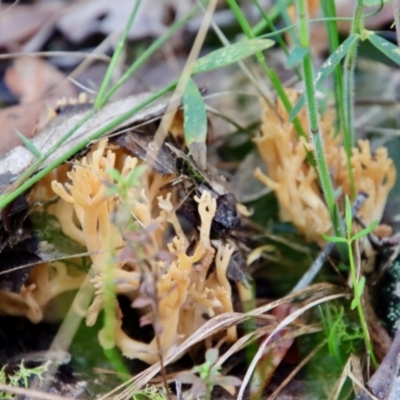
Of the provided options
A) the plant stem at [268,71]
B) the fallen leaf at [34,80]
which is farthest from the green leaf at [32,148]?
the fallen leaf at [34,80]

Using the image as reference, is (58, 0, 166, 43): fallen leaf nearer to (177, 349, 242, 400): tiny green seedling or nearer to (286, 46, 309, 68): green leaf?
(286, 46, 309, 68): green leaf

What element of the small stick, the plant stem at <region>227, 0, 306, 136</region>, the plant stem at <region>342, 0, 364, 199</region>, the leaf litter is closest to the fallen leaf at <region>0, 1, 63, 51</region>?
the leaf litter

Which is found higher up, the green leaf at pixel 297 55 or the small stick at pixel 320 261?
the green leaf at pixel 297 55

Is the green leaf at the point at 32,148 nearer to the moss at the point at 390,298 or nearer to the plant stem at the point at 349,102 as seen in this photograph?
the plant stem at the point at 349,102

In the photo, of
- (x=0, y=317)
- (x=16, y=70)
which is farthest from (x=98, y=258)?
(x=16, y=70)

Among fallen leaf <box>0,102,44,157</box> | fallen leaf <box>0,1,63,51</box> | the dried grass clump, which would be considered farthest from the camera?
fallen leaf <box>0,1,63,51</box>

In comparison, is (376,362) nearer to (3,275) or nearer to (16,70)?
(3,275)

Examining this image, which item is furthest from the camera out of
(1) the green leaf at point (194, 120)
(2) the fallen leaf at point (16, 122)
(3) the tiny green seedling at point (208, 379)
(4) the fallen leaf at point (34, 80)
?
(4) the fallen leaf at point (34, 80)
